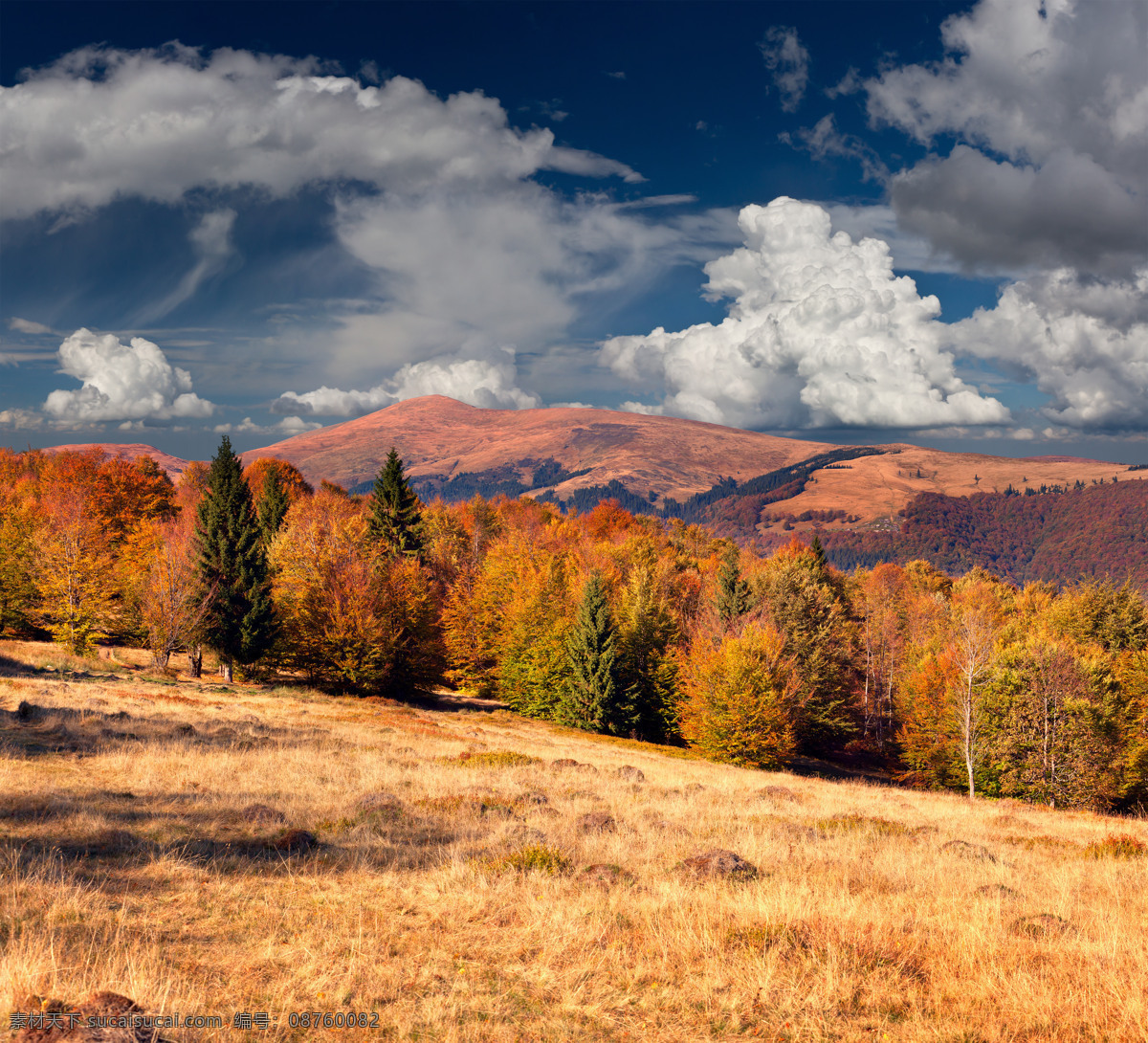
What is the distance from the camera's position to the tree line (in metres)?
43.0

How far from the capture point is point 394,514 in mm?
65625

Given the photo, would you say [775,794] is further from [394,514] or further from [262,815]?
[394,514]

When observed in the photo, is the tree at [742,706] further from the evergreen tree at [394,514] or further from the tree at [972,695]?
the evergreen tree at [394,514]

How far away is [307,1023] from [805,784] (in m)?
27.9

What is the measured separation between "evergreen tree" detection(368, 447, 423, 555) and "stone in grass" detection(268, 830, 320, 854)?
54.7 metres

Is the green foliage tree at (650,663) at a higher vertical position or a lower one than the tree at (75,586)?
lower

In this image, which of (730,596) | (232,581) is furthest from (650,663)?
(232,581)

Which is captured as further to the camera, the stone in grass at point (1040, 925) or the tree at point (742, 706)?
the tree at point (742, 706)

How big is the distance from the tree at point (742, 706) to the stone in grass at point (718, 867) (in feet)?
109

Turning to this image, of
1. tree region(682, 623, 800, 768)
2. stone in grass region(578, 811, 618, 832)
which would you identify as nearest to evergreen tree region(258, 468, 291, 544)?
tree region(682, 623, 800, 768)

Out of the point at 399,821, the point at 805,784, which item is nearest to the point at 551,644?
the point at 805,784

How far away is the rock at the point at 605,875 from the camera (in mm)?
9547

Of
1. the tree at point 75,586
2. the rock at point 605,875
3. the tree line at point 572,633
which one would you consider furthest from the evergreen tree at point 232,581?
the rock at point 605,875

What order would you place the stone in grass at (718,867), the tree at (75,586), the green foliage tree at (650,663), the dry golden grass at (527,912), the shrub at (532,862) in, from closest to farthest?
the dry golden grass at (527,912) < the shrub at (532,862) < the stone in grass at (718,867) < the tree at (75,586) < the green foliage tree at (650,663)
